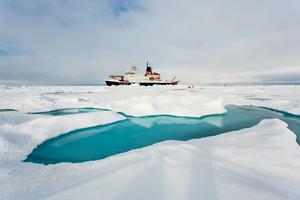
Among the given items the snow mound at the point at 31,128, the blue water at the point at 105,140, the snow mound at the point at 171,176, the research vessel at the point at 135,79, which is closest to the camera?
the snow mound at the point at 171,176

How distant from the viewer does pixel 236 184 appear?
2.07 m

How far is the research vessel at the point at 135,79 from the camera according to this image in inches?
1742

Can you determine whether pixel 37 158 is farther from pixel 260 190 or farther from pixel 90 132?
pixel 260 190

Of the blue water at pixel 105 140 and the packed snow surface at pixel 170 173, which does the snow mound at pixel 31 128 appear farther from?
the blue water at pixel 105 140

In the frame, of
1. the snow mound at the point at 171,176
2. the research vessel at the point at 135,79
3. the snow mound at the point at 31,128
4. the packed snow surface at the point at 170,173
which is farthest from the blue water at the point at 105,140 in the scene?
the research vessel at the point at 135,79

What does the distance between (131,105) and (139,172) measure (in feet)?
23.2

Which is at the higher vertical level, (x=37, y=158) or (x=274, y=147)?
(x=274, y=147)

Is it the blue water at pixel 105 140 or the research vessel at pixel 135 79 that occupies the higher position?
the research vessel at pixel 135 79

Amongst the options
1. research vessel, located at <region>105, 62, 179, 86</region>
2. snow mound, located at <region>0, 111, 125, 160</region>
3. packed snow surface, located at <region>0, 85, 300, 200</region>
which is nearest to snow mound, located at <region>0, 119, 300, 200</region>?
packed snow surface, located at <region>0, 85, 300, 200</region>

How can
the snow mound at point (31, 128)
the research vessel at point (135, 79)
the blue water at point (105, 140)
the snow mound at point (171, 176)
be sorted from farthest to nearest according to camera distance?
the research vessel at point (135, 79)
the blue water at point (105, 140)
the snow mound at point (31, 128)
the snow mound at point (171, 176)

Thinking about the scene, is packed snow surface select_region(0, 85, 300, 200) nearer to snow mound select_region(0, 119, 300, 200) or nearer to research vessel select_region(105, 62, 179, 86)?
snow mound select_region(0, 119, 300, 200)

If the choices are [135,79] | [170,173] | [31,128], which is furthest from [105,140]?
[135,79]

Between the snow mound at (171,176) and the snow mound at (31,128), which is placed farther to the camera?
the snow mound at (31,128)

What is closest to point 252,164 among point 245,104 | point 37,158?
point 37,158
